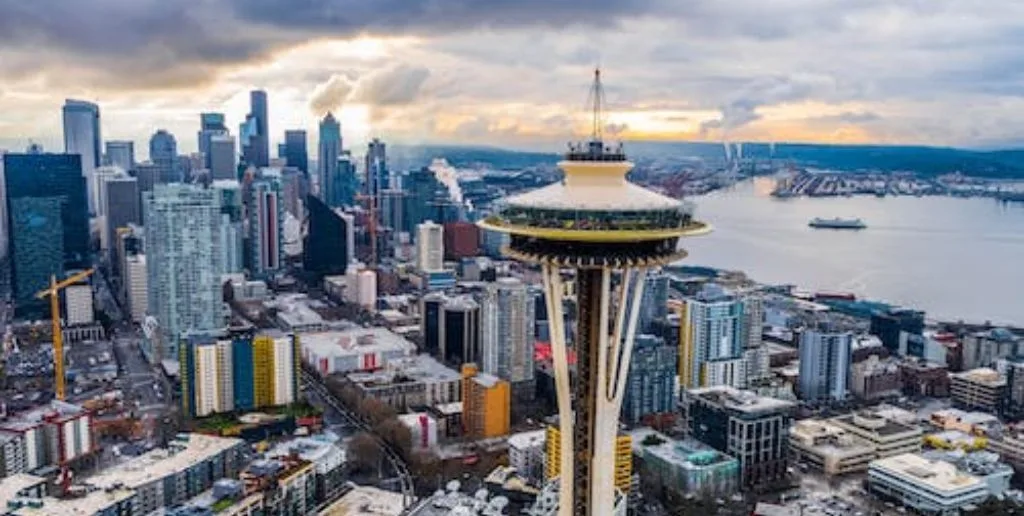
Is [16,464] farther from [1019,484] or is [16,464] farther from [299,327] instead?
[1019,484]

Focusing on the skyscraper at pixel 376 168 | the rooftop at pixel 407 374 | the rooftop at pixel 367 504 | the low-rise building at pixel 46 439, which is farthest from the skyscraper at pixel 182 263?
the skyscraper at pixel 376 168

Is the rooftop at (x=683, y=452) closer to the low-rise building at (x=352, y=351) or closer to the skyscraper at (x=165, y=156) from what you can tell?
the low-rise building at (x=352, y=351)

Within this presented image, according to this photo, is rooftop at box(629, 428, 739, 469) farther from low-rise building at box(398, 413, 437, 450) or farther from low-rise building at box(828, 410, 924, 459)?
low-rise building at box(398, 413, 437, 450)

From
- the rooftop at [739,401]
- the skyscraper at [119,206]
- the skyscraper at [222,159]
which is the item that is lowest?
the rooftop at [739,401]

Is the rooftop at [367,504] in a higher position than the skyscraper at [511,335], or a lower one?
lower

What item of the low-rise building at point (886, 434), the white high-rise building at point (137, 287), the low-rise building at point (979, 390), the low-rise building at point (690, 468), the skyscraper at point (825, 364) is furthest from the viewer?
the white high-rise building at point (137, 287)

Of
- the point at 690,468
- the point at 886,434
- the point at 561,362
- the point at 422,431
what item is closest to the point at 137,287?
the point at 422,431

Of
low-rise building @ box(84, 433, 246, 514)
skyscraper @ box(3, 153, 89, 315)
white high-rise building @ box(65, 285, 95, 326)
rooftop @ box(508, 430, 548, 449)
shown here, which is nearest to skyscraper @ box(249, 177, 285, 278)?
skyscraper @ box(3, 153, 89, 315)
